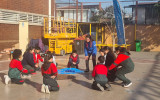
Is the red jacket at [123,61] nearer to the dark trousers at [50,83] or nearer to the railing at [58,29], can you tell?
the dark trousers at [50,83]

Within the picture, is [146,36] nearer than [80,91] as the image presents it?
No

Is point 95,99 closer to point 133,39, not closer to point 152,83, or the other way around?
point 152,83

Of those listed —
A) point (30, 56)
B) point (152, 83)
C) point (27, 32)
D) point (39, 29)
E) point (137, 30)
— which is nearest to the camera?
point (152, 83)

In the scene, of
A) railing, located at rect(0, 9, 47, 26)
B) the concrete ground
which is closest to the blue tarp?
railing, located at rect(0, 9, 47, 26)

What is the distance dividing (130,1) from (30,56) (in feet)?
52.3

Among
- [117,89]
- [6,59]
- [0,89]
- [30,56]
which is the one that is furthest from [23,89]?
[6,59]

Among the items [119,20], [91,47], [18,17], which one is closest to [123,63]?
[91,47]

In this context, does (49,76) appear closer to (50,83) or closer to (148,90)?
(50,83)

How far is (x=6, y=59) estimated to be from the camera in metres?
14.1

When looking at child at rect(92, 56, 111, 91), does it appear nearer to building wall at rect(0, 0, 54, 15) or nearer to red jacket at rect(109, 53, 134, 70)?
red jacket at rect(109, 53, 134, 70)

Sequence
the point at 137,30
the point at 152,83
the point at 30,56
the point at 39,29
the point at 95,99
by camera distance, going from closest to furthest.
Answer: the point at 95,99
the point at 152,83
the point at 30,56
the point at 39,29
the point at 137,30

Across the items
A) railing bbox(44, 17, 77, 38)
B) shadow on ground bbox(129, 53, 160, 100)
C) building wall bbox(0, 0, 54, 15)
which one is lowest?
shadow on ground bbox(129, 53, 160, 100)

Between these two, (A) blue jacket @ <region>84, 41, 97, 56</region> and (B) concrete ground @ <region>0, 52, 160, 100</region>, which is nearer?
(B) concrete ground @ <region>0, 52, 160, 100</region>

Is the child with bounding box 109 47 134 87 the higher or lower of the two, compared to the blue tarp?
lower
